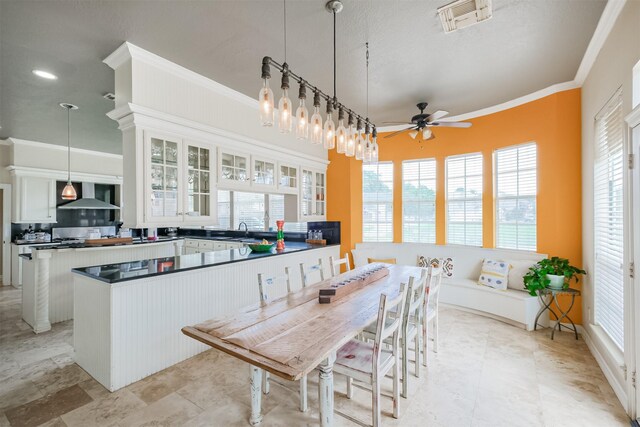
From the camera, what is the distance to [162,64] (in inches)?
114

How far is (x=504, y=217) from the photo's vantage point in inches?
166

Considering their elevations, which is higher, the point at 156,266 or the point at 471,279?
the point at 156,266

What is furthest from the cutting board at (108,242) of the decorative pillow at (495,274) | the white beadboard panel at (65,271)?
the decorative pillow at (495,274)

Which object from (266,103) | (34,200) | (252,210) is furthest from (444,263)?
(34,200)

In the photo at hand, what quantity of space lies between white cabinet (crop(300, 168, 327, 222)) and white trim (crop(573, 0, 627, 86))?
357 cm

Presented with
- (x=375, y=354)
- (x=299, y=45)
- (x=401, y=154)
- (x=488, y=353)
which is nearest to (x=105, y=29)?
(x=299, y=45)

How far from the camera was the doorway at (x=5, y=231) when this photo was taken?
562cm

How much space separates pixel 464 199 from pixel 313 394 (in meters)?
3.63

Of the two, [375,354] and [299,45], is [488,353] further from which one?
[299,45]

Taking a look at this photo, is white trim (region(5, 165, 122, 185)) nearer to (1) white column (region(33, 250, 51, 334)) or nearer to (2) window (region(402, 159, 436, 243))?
(1) white column (region(33, 250, 51, 334))

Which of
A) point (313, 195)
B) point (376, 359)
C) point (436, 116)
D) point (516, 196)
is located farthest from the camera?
point (313, 195)

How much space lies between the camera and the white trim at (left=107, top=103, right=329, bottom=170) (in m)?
2.76

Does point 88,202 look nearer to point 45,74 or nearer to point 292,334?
point 45,74

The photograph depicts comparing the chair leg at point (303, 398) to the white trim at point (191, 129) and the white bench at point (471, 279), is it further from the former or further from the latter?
the white bench at point (471, 279)
